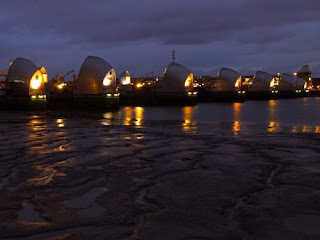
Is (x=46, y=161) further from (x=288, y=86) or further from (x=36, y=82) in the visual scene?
(x=288, y=86)

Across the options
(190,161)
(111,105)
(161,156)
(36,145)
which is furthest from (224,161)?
(111,105)

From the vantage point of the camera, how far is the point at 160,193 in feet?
18.6

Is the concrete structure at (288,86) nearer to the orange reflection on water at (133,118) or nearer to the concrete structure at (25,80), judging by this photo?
the orange reflection on water at (133,118)

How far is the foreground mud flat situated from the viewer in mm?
4156

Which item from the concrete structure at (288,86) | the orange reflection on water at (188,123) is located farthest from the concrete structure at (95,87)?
the concrete structure at (288,86)

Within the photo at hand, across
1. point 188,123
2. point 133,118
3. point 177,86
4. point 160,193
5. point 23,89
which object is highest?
point 177,86

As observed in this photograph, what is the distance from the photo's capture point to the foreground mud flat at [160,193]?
4.16 m

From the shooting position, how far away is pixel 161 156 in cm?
902

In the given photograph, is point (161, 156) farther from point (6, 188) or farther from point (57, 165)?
point (6, 188)

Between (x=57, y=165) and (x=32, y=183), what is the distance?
1.58m

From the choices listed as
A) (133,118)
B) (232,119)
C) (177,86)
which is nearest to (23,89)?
(133,118)

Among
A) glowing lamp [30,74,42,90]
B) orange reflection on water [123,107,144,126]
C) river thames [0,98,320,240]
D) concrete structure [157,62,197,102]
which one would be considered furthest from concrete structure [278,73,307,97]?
river thames [0,98,320,240]

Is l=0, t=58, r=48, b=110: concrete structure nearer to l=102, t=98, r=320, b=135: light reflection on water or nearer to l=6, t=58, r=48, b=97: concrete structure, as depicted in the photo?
l=6, t=58, r=48, b=97: concrete structure

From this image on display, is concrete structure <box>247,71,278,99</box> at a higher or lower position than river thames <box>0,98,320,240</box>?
higher
